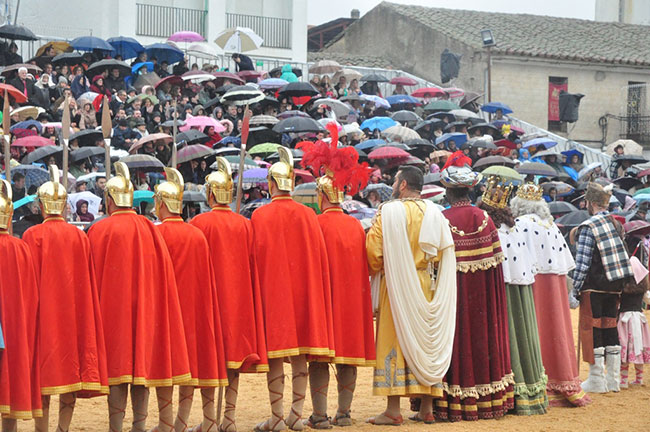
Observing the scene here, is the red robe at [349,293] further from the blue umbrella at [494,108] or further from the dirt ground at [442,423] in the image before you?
the blue umbrella at [494,108]

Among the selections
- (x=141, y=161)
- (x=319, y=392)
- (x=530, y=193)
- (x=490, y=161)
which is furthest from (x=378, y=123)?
(x=319, y=392)

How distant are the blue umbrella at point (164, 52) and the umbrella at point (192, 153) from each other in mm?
7822

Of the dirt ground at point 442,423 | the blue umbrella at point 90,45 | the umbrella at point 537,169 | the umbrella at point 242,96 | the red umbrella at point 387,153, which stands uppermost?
the blue umbrella at point 90,45

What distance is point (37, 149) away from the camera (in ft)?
59.1

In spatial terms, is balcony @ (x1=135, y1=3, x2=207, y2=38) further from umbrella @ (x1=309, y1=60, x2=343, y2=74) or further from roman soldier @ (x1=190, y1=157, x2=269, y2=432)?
roman soldier @ (x1=190, y1=157, x2=269, y2=432)

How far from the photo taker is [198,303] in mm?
8641

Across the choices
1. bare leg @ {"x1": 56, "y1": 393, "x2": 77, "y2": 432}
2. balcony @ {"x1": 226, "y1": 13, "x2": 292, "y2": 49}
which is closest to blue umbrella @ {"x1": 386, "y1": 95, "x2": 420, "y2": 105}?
balcony @ {"x1": 226, "y1": 13, "x2": 292, "y2": 49}

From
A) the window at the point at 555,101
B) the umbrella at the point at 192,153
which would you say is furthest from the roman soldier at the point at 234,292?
the window at the point at 555,101

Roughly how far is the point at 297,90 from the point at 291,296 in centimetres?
1683

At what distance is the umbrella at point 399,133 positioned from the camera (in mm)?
24391

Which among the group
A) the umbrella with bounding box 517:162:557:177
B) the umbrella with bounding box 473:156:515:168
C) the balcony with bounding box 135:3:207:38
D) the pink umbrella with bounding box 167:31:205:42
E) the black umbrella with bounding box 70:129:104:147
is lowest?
the umbrella with bounding box 517:162:557:177

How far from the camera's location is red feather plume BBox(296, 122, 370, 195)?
9508 mm

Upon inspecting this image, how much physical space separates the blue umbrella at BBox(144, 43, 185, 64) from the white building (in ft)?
21.1

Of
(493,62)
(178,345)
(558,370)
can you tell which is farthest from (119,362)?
(493,62)
